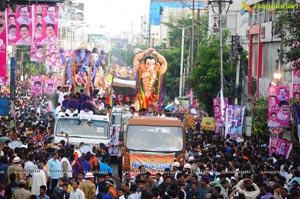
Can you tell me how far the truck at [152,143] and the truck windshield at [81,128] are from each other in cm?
375

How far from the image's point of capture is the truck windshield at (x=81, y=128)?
95.4ft

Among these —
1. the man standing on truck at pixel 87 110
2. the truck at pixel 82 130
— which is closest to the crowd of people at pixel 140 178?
the truck at pixel 82 130

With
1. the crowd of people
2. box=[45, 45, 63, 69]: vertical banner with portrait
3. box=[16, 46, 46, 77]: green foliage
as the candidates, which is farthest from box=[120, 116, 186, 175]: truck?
box=[16, 46, 46, 77]: green foliage

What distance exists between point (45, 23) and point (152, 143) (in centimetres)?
1349

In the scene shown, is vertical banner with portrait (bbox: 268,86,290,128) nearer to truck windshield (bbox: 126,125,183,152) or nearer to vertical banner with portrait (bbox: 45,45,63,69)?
truck windshield (bbox: 126,125,183,152)

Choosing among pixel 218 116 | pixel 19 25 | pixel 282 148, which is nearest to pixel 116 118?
pixel 218 116

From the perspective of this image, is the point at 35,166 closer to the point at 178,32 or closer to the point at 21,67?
the point at 21,67

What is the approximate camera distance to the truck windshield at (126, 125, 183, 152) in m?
24.8

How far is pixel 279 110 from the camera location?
86.6ft

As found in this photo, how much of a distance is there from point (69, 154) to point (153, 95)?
16.9 metres

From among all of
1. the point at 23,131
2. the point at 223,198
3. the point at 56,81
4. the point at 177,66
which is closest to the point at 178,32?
the point at 177,66

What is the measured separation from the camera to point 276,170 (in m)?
21.6

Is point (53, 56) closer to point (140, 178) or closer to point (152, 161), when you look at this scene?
point (152, 161)

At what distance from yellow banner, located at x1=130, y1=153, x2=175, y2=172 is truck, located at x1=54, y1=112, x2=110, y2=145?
4608 millimetres
